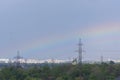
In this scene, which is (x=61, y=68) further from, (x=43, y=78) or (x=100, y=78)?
(x=100, y=78)

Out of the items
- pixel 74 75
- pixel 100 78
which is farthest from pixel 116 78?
pixel 74 75

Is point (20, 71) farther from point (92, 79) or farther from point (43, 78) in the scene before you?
point (92, 79)

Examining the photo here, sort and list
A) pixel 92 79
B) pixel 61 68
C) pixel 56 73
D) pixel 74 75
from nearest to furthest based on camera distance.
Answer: pixel 92 79 < pixel 74 75 < pixel 56 73 < pixel 61 68

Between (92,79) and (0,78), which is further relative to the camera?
(0,78)

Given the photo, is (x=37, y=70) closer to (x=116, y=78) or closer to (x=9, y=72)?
(x=9, y=72)

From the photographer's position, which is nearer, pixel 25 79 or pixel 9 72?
pixel 25 79

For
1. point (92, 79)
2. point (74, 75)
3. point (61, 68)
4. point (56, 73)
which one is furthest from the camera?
point (61, 68)

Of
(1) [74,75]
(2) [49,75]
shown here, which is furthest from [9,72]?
(1) [74,75]
